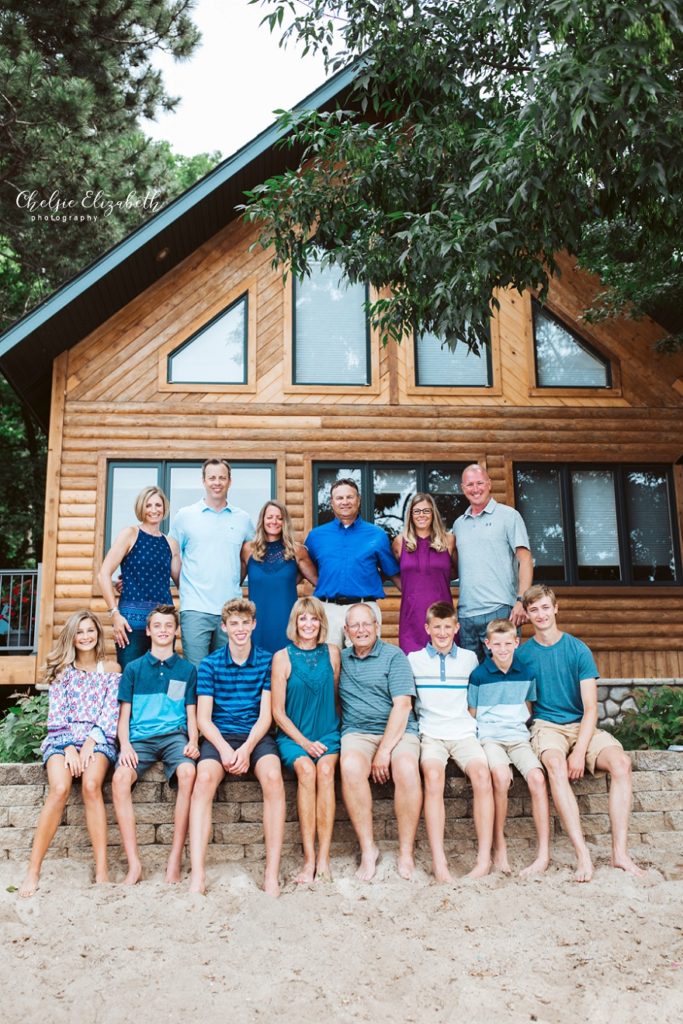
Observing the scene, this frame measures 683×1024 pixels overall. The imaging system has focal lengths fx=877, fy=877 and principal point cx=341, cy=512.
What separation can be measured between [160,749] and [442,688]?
5.56ft

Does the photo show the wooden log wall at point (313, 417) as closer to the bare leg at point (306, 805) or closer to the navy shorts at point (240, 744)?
the navy shorts at point (240, 744)

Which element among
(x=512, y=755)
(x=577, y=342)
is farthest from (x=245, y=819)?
(x=577, y=342)

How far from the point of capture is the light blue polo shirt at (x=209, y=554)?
595 cm

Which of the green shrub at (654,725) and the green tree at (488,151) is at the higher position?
the green tree at (488,151)

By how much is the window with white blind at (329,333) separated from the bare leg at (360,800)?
5910 millimetres

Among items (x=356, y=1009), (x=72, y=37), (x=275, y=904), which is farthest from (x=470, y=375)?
(x=72, y=37)

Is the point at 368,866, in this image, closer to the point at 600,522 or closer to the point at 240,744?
the point at 240,744

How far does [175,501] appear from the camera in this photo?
9562 millimetres

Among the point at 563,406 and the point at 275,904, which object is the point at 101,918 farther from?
the point at 563,406

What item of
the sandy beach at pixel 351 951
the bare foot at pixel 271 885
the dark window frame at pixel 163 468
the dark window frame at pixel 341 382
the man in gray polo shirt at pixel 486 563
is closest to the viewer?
the sandy beach at pixel 351 951

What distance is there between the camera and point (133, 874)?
15.5 feet

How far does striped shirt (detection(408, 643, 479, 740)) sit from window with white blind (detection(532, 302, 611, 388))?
18.9ft

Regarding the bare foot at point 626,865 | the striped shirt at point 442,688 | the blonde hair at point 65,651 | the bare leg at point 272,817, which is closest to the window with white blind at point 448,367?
the striped shirt at point 442,688

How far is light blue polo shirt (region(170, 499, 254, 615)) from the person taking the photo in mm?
5945
